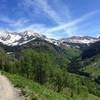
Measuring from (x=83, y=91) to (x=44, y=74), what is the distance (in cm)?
4023

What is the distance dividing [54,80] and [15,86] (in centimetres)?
5991

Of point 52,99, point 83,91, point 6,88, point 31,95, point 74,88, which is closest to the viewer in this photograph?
point 31,95

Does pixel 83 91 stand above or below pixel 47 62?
below

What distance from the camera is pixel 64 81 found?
11294 cm

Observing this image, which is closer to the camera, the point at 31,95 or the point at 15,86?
the point at 31,95

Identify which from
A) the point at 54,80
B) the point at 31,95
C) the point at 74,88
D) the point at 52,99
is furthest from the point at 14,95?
the point at 74,88

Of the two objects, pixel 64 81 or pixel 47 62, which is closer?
pixel 47 62

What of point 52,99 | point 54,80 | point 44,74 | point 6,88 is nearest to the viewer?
point 52,99

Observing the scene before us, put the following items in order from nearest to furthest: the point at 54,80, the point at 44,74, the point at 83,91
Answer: the point at 44,74
the point at 54,80
the point at 83,91

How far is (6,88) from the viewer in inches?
1921

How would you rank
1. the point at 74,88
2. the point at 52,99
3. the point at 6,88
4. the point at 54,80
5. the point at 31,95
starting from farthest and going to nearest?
the point at 74,88, the point at 54,80, the point at 6,88, the point at 52,99, the point at 31,95

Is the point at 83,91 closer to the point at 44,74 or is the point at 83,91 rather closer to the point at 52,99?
the point at 44,74

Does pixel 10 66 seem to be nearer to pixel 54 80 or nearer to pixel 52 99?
pixel 54 80

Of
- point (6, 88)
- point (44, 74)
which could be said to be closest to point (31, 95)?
point (6, 88)
